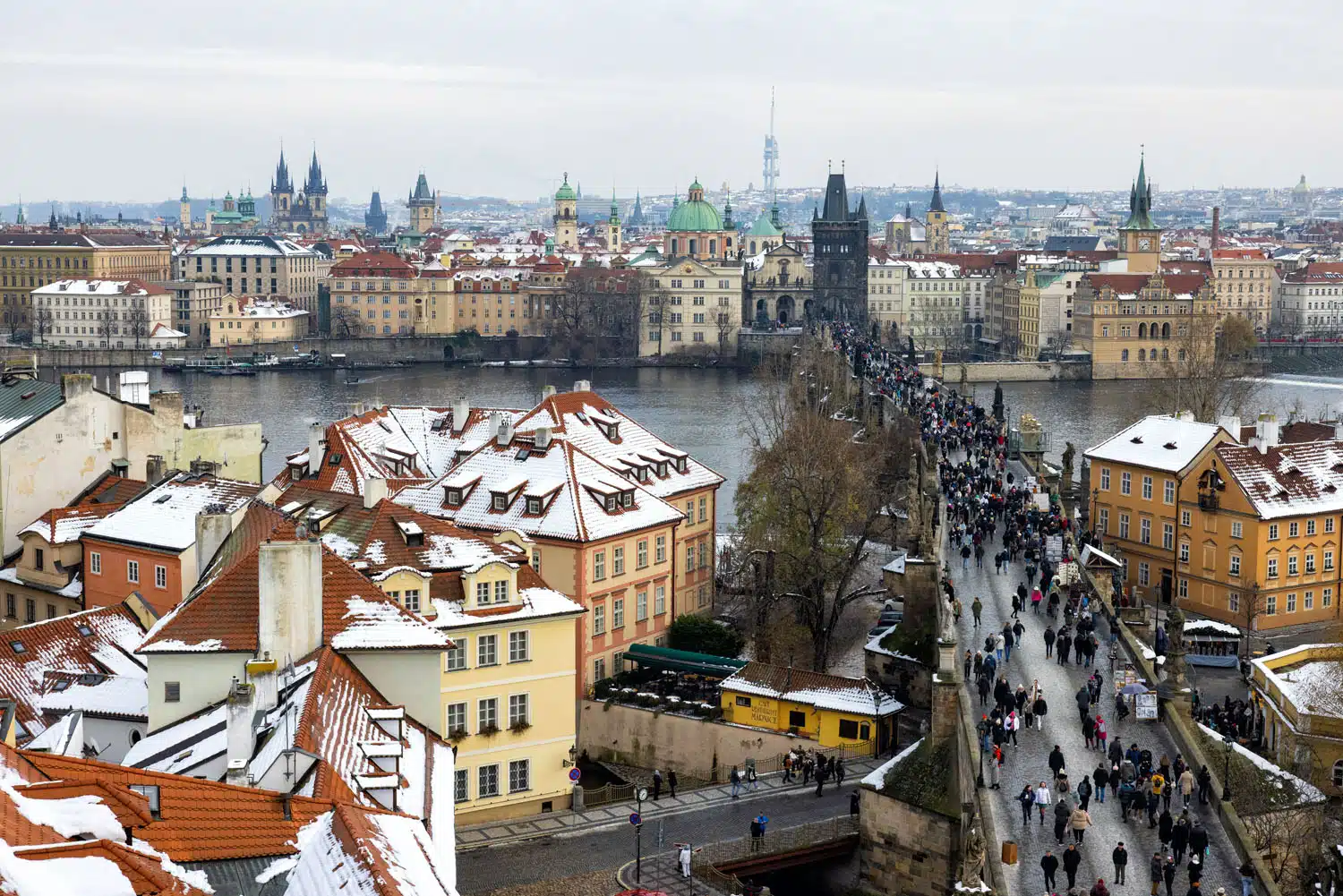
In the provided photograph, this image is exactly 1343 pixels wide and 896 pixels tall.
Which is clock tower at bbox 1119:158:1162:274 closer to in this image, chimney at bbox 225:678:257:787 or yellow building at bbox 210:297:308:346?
yellow building at bbox 210:297:308:346

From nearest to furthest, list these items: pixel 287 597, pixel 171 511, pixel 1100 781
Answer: pixel 1100 781
pixel 287 597
pixel 171 511

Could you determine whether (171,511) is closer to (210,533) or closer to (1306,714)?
(210,533)

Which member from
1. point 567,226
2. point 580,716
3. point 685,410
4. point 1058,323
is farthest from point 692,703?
point 567,226

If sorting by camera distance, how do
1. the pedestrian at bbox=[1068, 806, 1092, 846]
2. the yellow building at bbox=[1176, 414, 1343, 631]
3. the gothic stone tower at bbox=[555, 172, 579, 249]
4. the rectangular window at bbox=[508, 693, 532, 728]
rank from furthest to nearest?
1. the gothic stone tower at bbox=[555, 172, 579, 249]
2. the yellow building at bbox=[1176, 414, 1343, 631]
3. the rectangular window at bbox=[508, 693, 532, 728]
4. the pedestrian at bbox=[1068, 806, 1092, 846]

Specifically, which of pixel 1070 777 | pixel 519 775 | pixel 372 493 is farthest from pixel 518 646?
pixel 1070 777

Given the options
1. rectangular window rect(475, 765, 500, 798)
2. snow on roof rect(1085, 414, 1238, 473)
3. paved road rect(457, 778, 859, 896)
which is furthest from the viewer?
snow on roof rect(1085, 414, 1238, 473)

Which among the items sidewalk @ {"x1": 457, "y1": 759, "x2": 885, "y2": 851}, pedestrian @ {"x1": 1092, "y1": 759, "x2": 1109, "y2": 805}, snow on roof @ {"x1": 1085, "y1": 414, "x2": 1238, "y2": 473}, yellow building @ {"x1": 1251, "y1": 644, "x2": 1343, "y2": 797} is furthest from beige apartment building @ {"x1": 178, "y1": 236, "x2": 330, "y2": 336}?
pedestrian @ {"x1": 1092, "y1": 759, "x2": 1109, "y2": 805}
